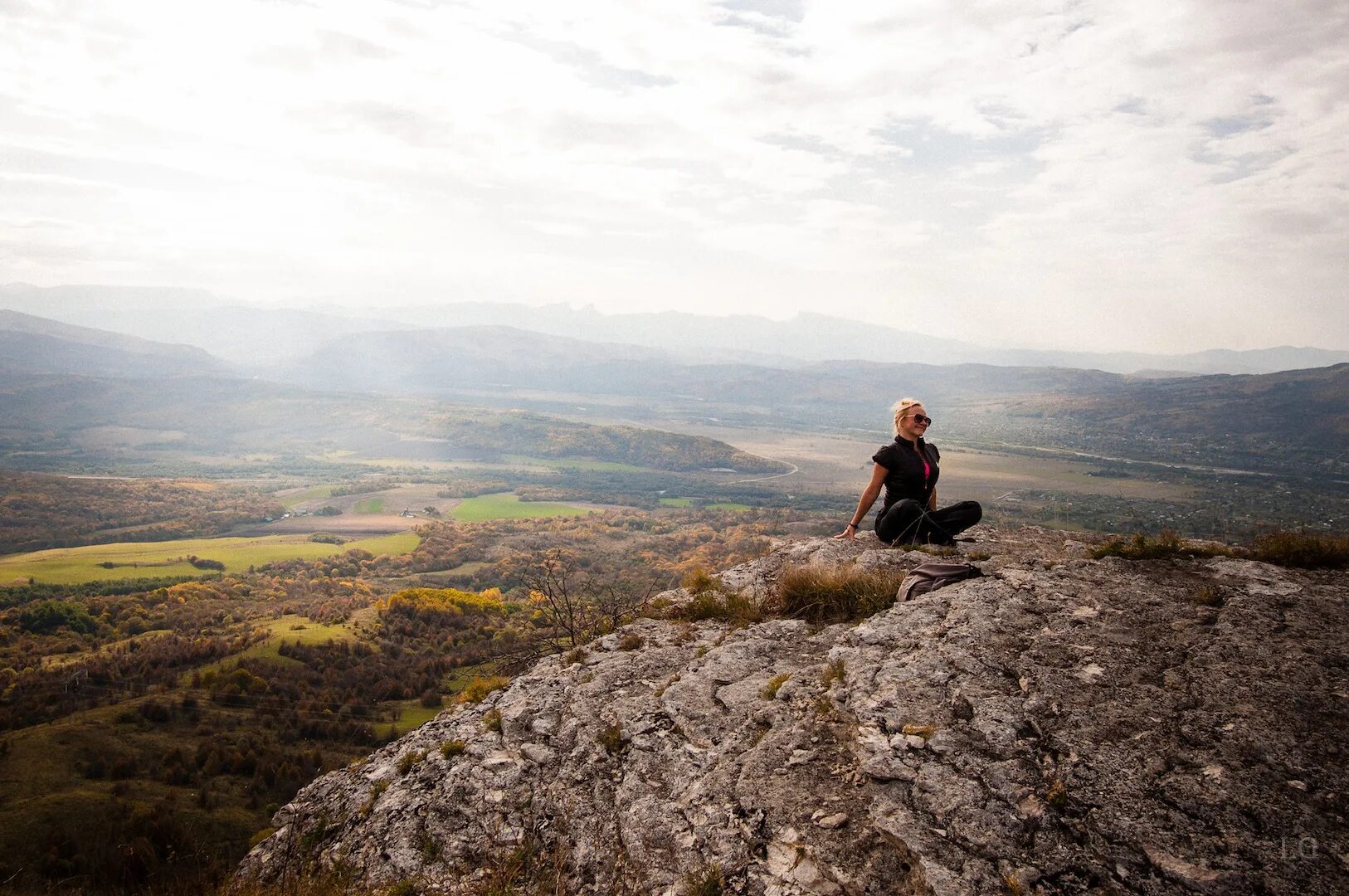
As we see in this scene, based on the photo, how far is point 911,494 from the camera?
8977 millimetres

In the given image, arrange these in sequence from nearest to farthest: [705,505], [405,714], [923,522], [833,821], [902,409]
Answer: [833,821]
[902,409]
[923,522]
[405,714]
[705,505]

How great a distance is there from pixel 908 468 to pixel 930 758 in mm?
4890

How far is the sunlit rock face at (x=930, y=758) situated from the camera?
142 inches

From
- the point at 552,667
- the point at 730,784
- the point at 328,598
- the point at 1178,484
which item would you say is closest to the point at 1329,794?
the point at 730,784

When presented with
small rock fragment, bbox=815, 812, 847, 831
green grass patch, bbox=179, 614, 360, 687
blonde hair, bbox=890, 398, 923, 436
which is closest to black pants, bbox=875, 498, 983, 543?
blonde hair, bbox=890, 398, 923, 436

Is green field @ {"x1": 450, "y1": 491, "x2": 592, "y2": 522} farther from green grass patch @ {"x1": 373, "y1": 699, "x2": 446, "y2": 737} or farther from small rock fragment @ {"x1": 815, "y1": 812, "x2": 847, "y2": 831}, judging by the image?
small rock fragment @ {"x1": 815, "y1": 812, "x2": 847, "y2": 831}

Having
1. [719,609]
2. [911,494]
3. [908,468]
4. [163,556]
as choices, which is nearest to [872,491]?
[908,468]

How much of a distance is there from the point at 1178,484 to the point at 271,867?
103613 millimetres

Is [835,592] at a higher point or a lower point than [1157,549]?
lower

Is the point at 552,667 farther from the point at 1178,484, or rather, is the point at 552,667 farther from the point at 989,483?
the point at 1178,484

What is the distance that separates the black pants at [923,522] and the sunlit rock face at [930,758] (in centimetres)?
142

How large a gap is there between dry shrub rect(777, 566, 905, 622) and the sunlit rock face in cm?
50

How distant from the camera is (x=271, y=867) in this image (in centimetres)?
632

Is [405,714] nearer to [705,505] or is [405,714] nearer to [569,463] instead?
[705,505]
